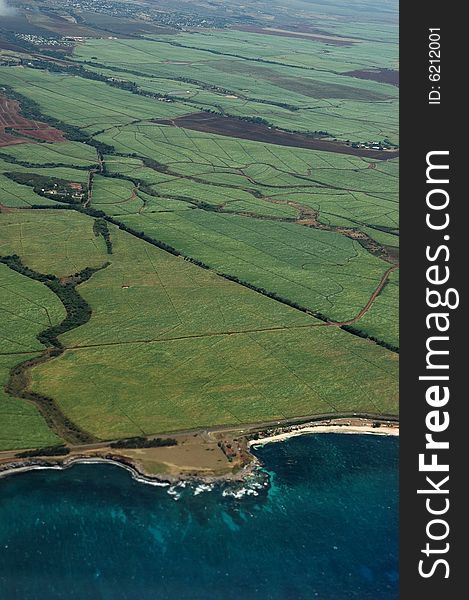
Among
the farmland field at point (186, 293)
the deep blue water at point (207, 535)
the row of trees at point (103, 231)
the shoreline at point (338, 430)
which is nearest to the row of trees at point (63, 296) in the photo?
the farmland field at point (186, 293)

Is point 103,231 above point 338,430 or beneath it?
above

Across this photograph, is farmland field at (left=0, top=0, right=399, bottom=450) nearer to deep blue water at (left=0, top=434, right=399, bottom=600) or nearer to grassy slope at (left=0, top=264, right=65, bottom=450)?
grassy slope at (left=0, top=264, right=65, bottom=450)

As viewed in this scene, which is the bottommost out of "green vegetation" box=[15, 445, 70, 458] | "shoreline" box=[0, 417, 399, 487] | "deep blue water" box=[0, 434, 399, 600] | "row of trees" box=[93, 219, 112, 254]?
"deep blue water" box=[0, 434, 399, 600]

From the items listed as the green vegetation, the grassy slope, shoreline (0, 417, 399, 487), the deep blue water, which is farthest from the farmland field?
the deep blue water

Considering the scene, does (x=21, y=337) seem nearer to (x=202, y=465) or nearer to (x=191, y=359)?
(x=191, y=359)

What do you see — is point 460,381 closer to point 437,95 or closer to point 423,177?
point 423,177

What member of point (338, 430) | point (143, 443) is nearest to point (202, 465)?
point (143, 443)
